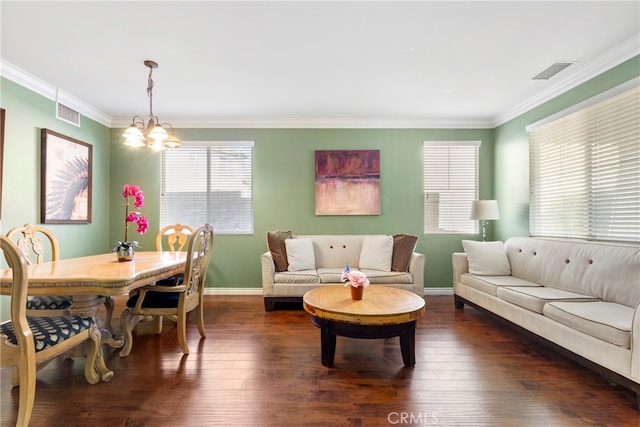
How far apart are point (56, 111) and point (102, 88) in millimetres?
647

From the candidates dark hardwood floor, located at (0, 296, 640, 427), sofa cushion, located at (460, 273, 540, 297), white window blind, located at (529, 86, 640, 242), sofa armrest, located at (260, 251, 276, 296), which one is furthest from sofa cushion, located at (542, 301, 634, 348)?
sofa armrest, located at (260, 251, 276, 296)

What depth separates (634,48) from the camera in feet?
8.16

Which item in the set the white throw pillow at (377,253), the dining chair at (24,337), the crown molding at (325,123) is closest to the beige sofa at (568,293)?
the white throw pillow at (377,253)

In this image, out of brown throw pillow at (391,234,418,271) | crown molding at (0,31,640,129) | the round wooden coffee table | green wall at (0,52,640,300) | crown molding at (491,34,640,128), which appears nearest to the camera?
the round wooden coffee table

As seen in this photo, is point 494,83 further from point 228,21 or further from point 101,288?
point 101,288

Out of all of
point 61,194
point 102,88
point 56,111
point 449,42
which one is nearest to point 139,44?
point 102,88

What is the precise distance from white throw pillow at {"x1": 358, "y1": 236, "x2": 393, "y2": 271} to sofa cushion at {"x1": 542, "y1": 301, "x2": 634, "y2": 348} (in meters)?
1.76

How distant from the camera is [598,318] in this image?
6.51ft

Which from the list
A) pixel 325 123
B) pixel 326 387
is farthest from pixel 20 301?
pixel 325 123

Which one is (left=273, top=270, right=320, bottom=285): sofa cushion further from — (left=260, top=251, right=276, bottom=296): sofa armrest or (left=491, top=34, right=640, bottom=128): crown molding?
(left=491, top=34, right=640, bottom=128): crown molding

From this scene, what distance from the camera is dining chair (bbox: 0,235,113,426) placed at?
1.46 metres

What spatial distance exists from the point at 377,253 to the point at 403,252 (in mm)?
332

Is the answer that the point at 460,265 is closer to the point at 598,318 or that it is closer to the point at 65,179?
the point at 598,318

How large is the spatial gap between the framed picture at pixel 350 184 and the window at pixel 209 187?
1130 mm
